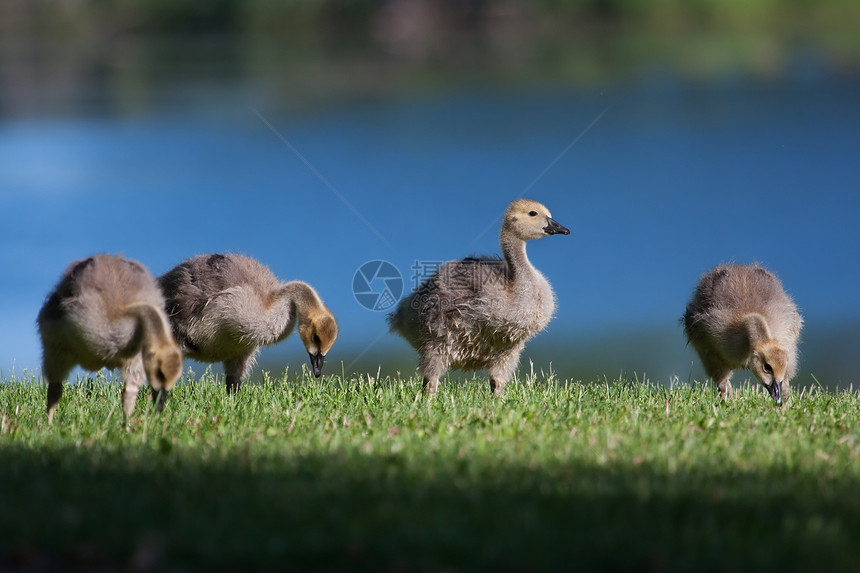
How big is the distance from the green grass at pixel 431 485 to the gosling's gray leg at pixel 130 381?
0.19m

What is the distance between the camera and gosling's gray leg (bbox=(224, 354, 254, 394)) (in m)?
9.84

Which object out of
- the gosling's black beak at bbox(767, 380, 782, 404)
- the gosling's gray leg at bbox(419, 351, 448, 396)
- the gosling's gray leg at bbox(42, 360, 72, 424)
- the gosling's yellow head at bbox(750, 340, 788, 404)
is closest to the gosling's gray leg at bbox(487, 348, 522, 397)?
the gosling's gray leg at bbox(419, 351, 448, 396)

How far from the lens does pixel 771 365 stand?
28.8 ft

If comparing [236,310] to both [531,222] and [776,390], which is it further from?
[776,390]

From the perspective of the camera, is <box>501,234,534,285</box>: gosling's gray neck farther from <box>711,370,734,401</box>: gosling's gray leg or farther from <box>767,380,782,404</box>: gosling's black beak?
<box>767,380,782,404</box>: gosling's black beak

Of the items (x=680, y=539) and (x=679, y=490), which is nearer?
(x=680, y=539)

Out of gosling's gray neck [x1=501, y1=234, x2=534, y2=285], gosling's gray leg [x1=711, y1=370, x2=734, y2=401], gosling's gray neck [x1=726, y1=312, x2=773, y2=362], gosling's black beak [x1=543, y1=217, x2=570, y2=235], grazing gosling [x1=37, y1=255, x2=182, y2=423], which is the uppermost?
gosling's black beak [x1=543, y1=217, x2=570, y2=235]

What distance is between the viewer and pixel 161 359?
288 inches

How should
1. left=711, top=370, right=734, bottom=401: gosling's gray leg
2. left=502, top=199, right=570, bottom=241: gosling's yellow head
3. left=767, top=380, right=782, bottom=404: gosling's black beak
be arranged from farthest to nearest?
left=711, top=370, right=734, bottom=401: gosling's gray leg → left=502, top=199, right=570, bottom=241: gosling's yellow head → left=767, top=380, right=782, bottom=404: gosling's black beak

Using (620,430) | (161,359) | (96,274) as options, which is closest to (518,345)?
(620,430)

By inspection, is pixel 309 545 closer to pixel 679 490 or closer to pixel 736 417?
pixel 679 490

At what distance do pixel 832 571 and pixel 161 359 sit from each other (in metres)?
5.48

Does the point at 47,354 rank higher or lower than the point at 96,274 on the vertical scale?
lower

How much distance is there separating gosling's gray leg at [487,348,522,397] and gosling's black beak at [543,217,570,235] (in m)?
1.39
